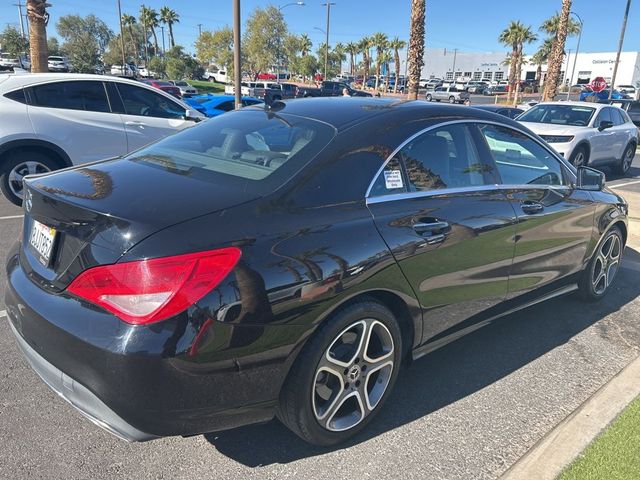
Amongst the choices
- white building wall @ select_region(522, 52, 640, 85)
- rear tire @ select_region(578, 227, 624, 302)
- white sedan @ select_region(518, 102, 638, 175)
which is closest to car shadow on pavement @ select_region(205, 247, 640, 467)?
rear tire @ select_region(578, 227, 624, 302)

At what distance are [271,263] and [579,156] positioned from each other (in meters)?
10.6

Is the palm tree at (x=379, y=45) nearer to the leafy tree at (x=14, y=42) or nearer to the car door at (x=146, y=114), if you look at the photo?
the leafy tree at (x=14, y=42)

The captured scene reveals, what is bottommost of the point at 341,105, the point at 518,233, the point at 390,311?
the point at 390,311

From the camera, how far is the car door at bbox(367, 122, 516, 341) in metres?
2.76

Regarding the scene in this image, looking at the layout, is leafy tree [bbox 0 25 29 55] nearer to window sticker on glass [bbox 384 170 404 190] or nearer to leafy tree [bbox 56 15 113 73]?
leafy tree [bbox 56 15 113 73]

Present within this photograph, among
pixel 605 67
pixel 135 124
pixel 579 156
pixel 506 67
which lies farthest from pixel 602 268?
pixel 506 67

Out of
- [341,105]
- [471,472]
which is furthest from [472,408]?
[341,105]

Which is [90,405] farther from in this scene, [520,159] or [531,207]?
[520,159]

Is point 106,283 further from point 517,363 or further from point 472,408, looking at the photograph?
point 517,363

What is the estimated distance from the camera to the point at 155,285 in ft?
6.56

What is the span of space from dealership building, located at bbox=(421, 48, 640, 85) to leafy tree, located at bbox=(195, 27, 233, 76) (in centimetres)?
5518

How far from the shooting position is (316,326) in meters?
2.36

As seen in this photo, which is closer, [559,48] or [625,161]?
[625,161]

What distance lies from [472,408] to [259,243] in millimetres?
1763
